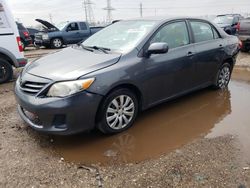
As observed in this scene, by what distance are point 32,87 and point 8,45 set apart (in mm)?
3804

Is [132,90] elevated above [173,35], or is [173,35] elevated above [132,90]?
[173,35]

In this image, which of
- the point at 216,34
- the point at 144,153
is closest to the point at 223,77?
the point at 216,34

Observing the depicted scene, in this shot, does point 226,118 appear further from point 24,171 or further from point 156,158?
point 24,171

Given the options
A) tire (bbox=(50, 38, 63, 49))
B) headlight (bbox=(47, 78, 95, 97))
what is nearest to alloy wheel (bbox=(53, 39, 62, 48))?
tire (bbox=(50, 38, 63, 49))

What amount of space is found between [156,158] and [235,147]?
3.49 feet

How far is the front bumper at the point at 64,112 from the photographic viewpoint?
3.23 meters

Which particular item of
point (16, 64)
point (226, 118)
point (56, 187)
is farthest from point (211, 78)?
point (16, 64)

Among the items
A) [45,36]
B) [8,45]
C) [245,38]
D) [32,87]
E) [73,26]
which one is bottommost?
[45,36]

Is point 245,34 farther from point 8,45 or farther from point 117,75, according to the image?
point 117,75

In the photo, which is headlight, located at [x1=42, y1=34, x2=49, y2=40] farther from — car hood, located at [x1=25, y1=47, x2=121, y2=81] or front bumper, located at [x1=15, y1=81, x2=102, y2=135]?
front bumper, located at [x1=15, y1=81, x2=102, y2=135]

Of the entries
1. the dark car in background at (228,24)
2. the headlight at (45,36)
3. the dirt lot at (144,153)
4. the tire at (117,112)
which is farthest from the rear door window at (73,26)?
the tire at (117,112)

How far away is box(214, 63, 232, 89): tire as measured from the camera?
18.5ft

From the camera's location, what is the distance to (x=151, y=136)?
386cm

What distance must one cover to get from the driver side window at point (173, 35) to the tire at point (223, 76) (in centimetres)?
138
